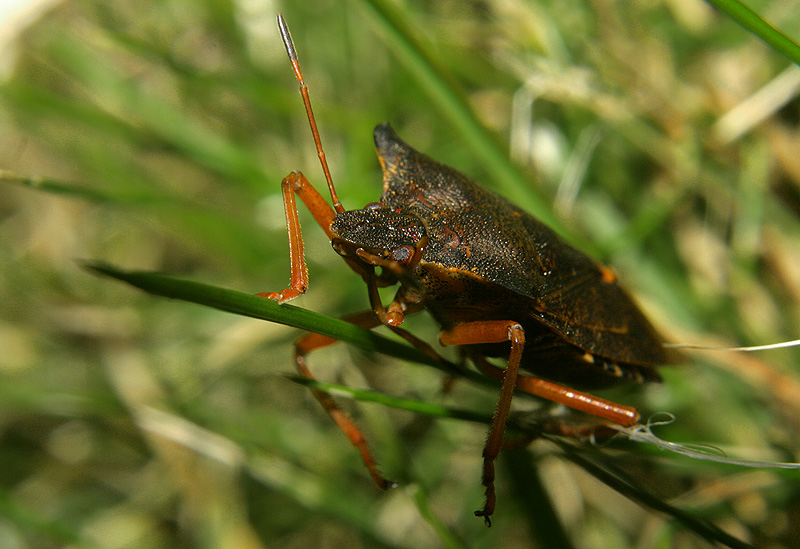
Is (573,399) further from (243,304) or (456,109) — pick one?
Result: (456,109)

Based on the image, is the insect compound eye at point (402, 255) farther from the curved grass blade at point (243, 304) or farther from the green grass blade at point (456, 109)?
the green grass blade at point (456, 109)

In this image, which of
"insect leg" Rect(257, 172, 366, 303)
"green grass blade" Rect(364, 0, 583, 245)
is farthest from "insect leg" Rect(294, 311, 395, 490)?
"green grass blade" Rect(364, 0, 583, 245)

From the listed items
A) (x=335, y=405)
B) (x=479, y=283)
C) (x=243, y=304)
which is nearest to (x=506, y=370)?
(x=479, y=283)

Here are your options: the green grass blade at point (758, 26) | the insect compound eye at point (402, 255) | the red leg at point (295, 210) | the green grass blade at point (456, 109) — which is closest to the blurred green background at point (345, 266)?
the green grass blade at point (456, 109)

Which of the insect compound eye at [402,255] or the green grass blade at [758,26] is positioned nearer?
the green grass blade at [758,26]

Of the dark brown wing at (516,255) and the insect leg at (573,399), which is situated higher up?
the dark brown wing at (516,255)

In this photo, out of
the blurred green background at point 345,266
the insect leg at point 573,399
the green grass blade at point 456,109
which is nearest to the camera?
the insect leg at point 573,399
